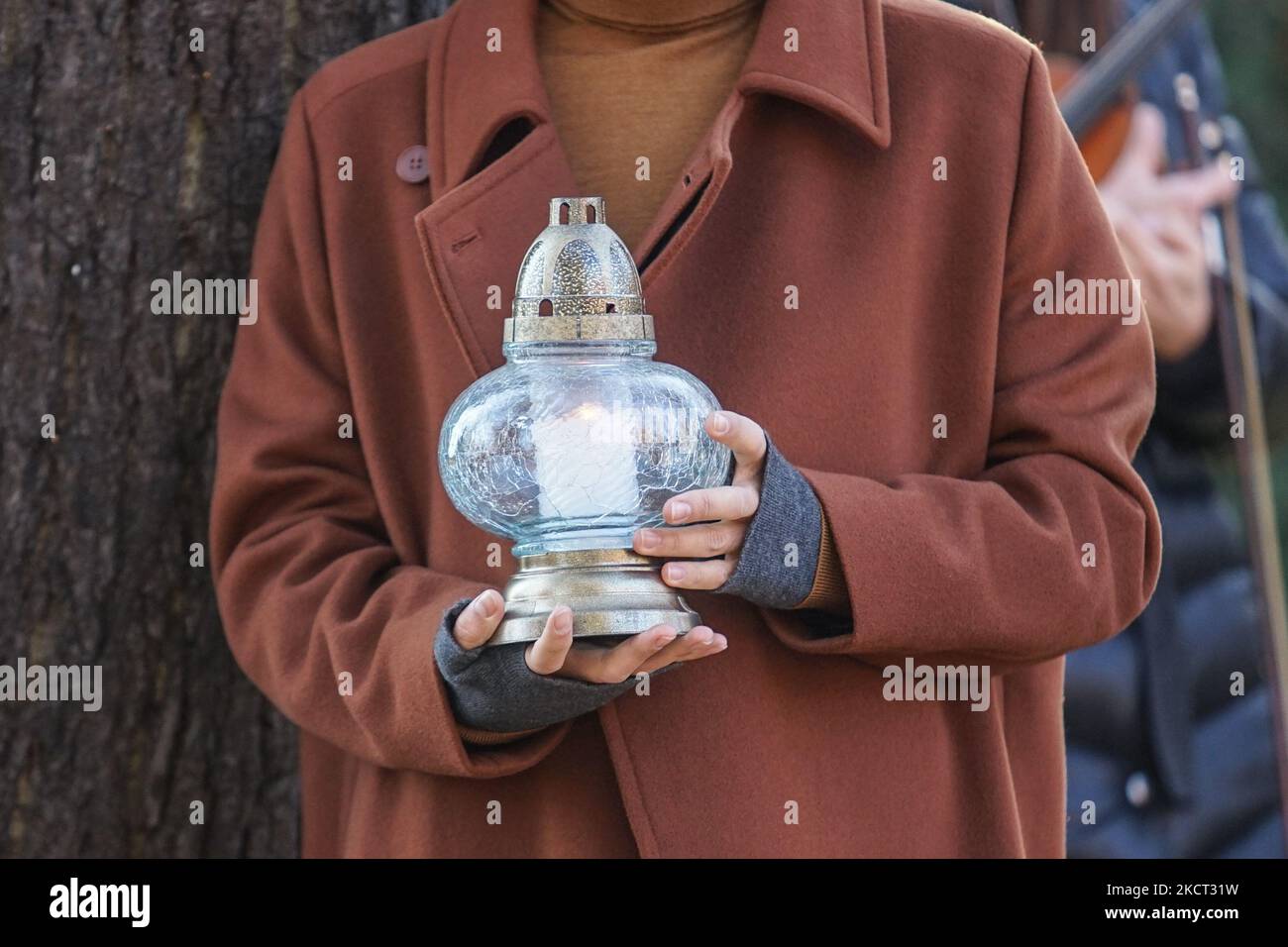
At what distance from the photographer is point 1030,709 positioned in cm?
256

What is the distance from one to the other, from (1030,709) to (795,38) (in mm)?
867

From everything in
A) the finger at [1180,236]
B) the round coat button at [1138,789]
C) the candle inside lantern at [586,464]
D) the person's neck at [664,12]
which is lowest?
the round coat button at [1138,789]

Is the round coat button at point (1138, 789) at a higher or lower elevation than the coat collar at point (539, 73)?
lower

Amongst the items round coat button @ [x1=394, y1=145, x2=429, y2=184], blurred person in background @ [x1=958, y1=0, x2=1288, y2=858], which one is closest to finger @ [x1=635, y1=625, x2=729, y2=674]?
round coat button @ [x1=394, y1=145, x2=429, y2=184]

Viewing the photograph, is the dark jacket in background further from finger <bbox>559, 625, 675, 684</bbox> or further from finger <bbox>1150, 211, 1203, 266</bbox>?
finger <bbox>559, 625, 675, 684</bbox>

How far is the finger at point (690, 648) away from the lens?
81.9 inches

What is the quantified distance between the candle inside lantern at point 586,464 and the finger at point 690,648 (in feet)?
0.48

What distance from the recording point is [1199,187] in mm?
3822

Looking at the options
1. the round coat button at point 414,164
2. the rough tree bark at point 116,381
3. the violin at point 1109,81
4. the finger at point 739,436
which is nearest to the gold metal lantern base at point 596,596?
the finger at point 739,436

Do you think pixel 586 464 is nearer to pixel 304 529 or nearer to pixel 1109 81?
pixel 304 529

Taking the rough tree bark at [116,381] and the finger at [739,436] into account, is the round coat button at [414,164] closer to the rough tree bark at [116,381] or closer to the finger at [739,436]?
the rough tree bark at [116,381]

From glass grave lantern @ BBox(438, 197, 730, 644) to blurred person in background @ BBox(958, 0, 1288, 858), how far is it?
1810 mm
